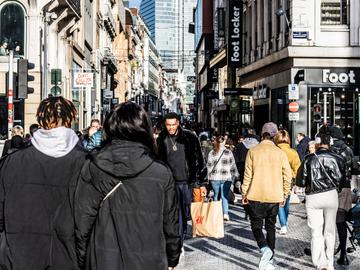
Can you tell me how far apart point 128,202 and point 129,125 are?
0.46 metres

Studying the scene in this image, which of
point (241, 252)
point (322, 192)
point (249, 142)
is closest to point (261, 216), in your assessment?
point (322, 192)

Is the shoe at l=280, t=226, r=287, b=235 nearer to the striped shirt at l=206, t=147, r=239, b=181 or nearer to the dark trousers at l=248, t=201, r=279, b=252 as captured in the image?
the striped shirt at l=206, t=147, r=239, b=181

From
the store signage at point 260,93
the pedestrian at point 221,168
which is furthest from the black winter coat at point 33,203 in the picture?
the store signage at point 260,93

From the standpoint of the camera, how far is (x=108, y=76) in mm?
61719

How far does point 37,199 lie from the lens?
162 inches

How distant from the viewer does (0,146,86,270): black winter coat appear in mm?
4070

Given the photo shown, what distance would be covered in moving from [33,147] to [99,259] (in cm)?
97

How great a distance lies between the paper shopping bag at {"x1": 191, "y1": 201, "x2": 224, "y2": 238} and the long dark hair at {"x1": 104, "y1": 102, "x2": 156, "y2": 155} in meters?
4.70

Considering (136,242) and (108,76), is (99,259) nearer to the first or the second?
(136,242)

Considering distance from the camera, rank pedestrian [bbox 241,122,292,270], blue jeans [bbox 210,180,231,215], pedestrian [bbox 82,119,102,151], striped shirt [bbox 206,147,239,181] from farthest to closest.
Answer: blue jeans [bbox 210,180,231,215] → striped shirt [bbox 206,147,239,181] → pedestrian [bbox 82,119,102,151] → pedestrian [bbox 241,122,292,270]

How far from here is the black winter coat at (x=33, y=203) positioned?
407cm

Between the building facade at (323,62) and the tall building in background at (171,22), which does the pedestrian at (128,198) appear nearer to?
the building facade at (323,62)

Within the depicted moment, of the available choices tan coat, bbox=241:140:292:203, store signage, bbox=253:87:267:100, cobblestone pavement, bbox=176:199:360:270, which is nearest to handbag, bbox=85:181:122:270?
tan coat, bbox=241:140:292:203

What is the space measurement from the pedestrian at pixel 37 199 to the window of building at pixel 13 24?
76.8 ft
